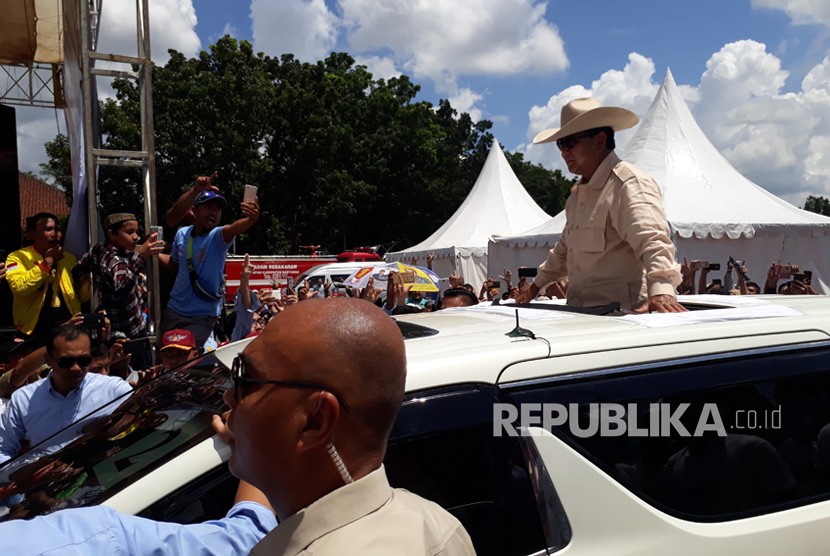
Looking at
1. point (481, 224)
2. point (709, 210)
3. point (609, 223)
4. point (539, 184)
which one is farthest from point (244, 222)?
point (539, 184)

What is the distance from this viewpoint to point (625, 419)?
176 centimetres

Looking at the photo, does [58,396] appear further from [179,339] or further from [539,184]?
[539,184]

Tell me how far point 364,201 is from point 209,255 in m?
27.5

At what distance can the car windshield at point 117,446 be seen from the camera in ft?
5.24

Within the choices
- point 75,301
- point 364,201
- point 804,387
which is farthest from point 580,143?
point 364,201

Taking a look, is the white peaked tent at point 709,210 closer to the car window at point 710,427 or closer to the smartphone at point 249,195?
the smartphone at point 249,195

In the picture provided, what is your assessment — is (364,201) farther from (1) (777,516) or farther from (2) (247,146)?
(1) (777,516)

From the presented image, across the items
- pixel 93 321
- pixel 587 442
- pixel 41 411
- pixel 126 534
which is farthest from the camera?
pixel 93 321

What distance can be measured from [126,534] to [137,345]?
382cm

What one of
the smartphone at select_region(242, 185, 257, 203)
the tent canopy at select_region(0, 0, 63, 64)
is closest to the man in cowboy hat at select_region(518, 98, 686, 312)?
the smartphone at select_region(242, 185, 257, 203)

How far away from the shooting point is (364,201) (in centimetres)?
3167

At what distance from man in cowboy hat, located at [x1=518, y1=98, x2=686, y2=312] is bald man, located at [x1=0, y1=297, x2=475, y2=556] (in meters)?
1.87

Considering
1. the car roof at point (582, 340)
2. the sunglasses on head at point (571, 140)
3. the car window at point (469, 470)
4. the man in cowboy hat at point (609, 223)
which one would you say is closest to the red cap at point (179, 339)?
the car roof at point (582, 340)

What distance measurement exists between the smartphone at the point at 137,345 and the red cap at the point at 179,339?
58 centimetres
